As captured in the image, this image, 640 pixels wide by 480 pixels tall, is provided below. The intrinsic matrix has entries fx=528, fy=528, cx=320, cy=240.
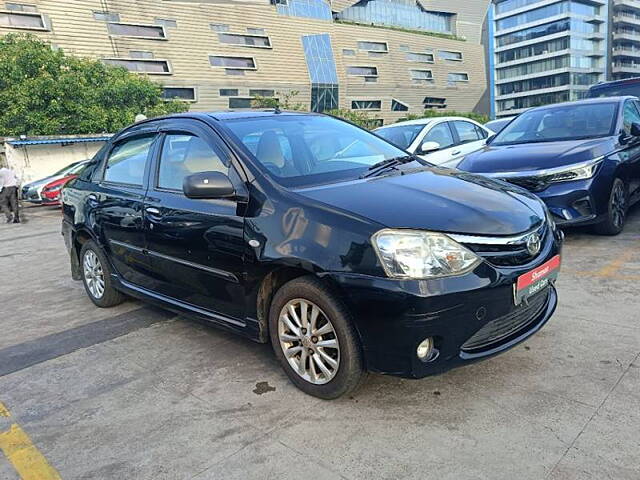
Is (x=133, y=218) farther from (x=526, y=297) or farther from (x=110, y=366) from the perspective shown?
(x=526, y=297)

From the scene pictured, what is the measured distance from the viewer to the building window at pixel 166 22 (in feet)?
151

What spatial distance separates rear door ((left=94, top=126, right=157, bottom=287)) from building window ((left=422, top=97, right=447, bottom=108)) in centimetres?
6358

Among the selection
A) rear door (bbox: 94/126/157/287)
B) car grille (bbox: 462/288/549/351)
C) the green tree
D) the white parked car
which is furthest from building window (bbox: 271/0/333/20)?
car grille (bbox: 462/288/549/351)

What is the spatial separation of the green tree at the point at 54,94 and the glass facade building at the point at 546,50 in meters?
65.7

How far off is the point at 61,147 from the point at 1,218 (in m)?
9.10

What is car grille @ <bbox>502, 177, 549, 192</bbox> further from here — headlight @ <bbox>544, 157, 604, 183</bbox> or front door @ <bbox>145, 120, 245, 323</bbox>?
front door @ <bbox>145, 120, 245, 323</bbox>

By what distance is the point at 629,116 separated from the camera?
6570 millimetres

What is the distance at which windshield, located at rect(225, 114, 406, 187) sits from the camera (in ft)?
10.7

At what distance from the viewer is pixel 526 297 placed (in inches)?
111

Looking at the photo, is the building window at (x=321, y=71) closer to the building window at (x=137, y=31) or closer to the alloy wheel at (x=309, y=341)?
the building window at (x=137, y=31)

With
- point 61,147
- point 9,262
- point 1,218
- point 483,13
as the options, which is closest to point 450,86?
point 483,13

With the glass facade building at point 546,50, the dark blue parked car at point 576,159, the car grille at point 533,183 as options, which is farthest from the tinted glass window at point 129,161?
the glass facade building at point 546,50

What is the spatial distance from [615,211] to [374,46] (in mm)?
59193

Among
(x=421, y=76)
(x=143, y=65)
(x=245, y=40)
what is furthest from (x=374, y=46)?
(x=143, y=65)
